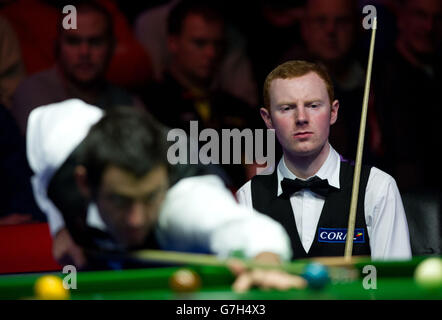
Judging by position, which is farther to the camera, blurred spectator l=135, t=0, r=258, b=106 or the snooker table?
blurred spectator l=135, t=0, r=258, b=106

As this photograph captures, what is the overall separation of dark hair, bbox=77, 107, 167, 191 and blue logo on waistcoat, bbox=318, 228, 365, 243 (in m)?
0.83

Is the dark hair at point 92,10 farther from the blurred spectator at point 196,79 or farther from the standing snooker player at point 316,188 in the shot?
the standing snooker player at point 316,188

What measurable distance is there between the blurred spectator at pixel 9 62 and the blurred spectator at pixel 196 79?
78cm

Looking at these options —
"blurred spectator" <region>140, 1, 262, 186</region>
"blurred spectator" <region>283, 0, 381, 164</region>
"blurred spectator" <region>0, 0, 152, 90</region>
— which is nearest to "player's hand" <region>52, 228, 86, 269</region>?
"blurred spectator" <region>140, 1, 262, 186</region>

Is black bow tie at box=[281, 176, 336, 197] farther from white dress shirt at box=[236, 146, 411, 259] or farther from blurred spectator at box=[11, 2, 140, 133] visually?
blurred spectator at box=[11, 2, 140, 133]

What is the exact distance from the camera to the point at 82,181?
2990 mm

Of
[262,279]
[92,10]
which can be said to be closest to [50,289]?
[262,279]

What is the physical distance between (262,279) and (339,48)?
128 inches

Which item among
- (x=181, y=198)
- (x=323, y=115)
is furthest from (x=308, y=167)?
(x=181, y=198)

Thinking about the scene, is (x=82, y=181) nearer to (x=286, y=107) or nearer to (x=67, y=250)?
(x=67, y=250)

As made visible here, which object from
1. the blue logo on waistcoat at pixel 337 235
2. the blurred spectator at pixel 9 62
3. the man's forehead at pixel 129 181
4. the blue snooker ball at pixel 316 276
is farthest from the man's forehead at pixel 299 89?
the blurred spectator at pixel 9 62

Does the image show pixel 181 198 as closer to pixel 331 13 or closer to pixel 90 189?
pixel 90 189

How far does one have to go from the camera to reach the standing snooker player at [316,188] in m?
3.41

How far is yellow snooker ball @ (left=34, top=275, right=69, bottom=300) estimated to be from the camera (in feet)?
7.79
